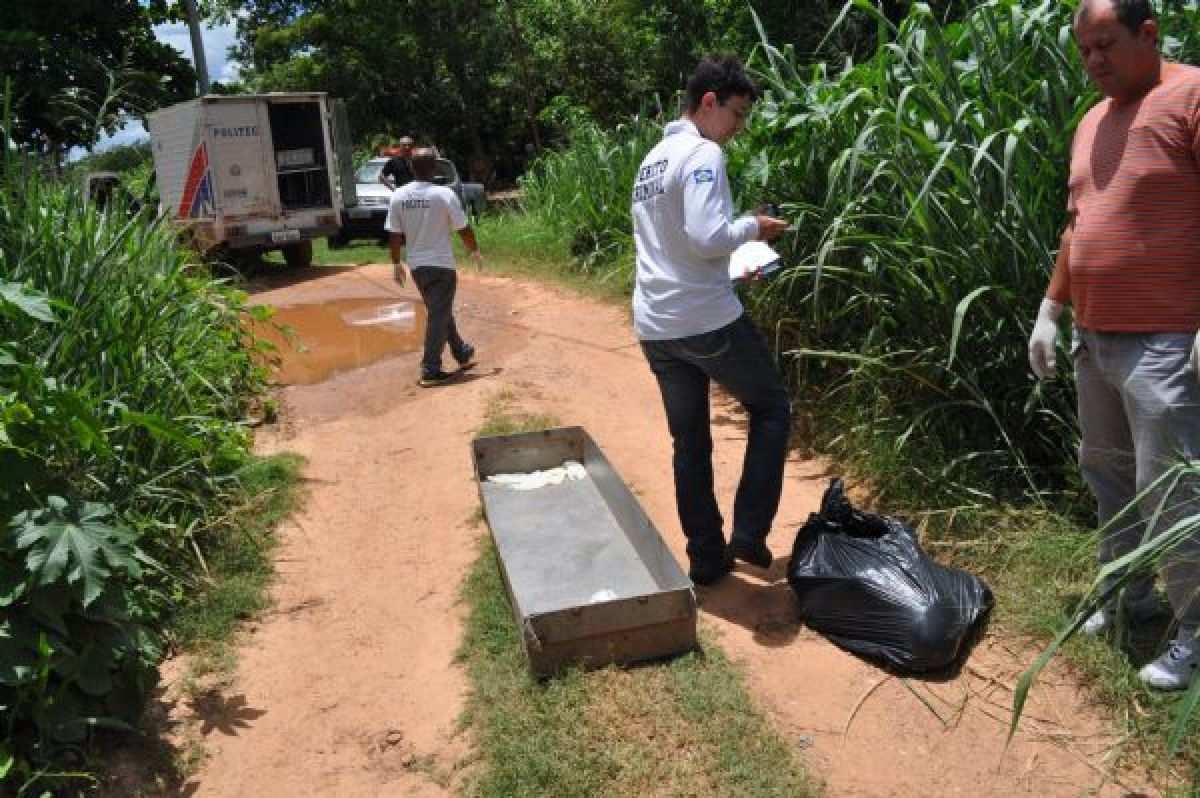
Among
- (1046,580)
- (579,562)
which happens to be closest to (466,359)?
(579,562)

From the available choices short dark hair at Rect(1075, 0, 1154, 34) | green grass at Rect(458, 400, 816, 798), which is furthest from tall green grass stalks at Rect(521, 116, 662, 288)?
short dark hair at Rect(1075, 0, 1154, 34)

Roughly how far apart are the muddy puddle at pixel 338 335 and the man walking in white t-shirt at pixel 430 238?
93 centimetres

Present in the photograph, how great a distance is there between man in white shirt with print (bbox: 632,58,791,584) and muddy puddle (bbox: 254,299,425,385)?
12.5 ft

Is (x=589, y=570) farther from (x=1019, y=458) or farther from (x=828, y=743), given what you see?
(x=1019, y=458)

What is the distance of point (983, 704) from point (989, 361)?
1475mm

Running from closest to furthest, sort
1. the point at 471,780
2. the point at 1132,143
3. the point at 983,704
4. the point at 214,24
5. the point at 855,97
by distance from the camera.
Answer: the point at 1132,143 < the point at 471,780 < the point at 983,704 < the point at 855,97 < the point at 214,24

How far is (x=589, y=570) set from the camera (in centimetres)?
A: 384

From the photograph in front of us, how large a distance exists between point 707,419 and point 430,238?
353 centimetres

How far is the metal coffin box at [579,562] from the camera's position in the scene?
3.07 metres

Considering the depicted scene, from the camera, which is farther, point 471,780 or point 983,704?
point 983,704

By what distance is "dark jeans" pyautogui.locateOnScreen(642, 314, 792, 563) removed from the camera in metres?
3.39

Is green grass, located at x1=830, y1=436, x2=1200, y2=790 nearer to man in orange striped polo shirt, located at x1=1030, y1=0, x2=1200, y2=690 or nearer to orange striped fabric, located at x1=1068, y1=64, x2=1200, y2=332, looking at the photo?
man in orange striped polo shirt, located at x1=1030, y1=0, x2=1200, y2=690

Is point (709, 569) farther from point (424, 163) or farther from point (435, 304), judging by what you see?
point (424, 163)

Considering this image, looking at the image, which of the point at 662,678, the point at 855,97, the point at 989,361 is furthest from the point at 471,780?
the point at 855,97
